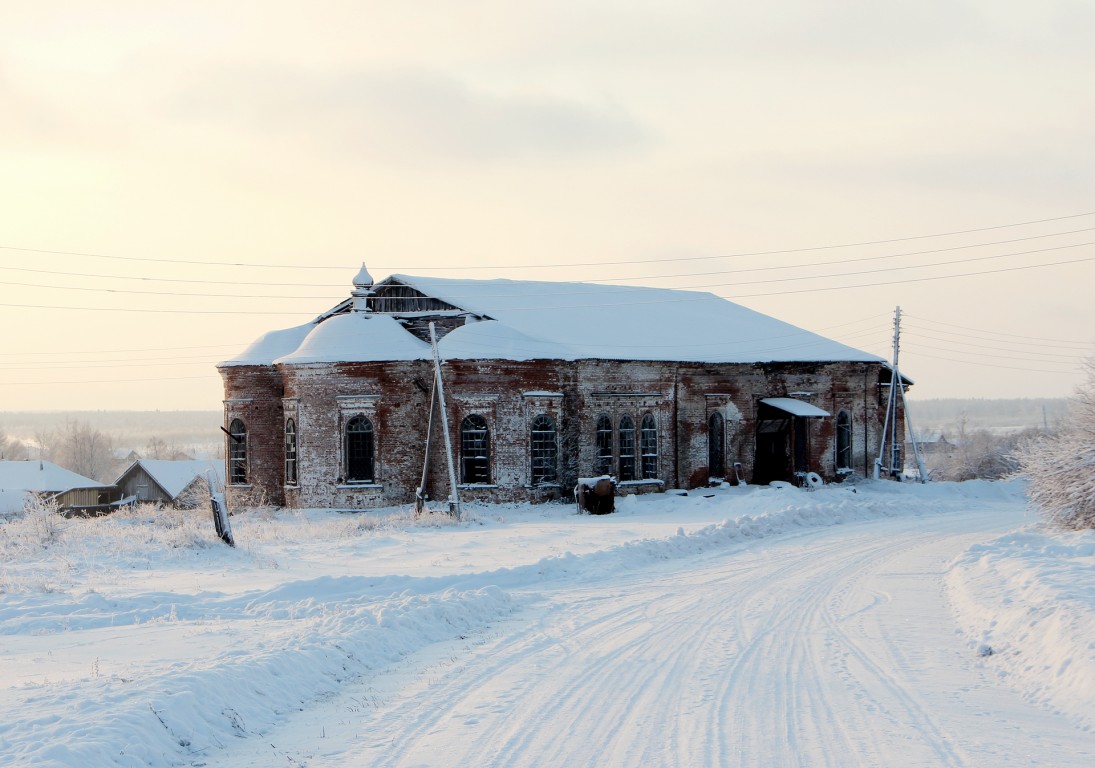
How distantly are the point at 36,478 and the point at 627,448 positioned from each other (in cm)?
5469

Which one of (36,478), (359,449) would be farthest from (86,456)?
(359,449)

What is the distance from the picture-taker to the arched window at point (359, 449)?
2881 centimetres

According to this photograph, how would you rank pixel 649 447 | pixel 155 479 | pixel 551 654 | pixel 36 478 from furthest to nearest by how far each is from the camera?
pixel 155 479, pixel 36 478, pixel 649 447, pixel 551 654

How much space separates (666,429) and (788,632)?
20.3 meters

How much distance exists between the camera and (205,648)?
32.5ft

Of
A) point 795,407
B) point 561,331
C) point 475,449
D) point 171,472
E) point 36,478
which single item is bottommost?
point 36,478

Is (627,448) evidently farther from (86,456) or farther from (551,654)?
(86,456)

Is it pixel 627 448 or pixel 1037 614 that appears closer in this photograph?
pixel 1037 614

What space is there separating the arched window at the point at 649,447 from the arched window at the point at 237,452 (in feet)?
39.8

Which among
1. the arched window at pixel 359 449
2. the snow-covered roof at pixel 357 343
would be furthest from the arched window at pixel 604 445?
the arched window at pixel 359 449

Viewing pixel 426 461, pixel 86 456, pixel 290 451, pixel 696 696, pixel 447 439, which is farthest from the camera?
pixel 86 456

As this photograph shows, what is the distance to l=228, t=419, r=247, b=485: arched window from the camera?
31031mm

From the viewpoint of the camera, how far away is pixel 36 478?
230 ft

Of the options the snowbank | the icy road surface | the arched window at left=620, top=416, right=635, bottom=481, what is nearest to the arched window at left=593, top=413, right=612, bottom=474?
the arched window at left=620, top=416, right=635, bottom=481
